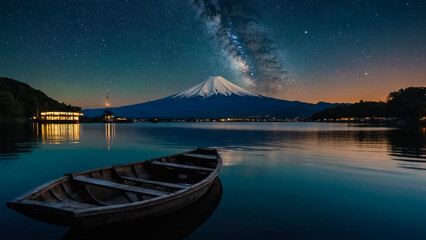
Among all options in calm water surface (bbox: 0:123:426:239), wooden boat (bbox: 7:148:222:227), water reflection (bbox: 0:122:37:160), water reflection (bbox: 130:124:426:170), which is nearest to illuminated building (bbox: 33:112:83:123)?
water reflection (bbox: 0:122:37:160)

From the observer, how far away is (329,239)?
20.7 feet

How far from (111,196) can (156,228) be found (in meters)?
2.06

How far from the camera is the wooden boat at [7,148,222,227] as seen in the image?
4.76m

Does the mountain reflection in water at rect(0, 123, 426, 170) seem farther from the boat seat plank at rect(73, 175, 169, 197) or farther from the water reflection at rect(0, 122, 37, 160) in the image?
the boat seat plank at rect(73, 175, 169, 197)

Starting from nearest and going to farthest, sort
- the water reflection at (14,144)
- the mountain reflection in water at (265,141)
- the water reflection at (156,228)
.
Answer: the water reflection at (156,228) < the water reflection at (14,144) < the mountain reflection in water at (265,141)

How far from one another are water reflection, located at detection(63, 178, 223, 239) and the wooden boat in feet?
1.83

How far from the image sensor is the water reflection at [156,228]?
19.9ft

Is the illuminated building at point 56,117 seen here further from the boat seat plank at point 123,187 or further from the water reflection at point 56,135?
the boat seat plank at point 123,187

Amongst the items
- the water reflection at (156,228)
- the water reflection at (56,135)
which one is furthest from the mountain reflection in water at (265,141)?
the water reflection at (156,228)

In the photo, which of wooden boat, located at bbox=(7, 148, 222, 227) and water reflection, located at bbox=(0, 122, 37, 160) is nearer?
wooden boat, located at bbox=(7, 148, 222, 227)

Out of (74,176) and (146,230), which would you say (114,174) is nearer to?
(74,176)

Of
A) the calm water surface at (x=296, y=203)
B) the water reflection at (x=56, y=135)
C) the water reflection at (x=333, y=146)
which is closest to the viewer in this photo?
the calm water surface at (x=296, y=203)

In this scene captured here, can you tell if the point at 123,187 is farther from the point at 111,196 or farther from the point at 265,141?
the point at 265,141

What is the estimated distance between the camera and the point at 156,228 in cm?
646
